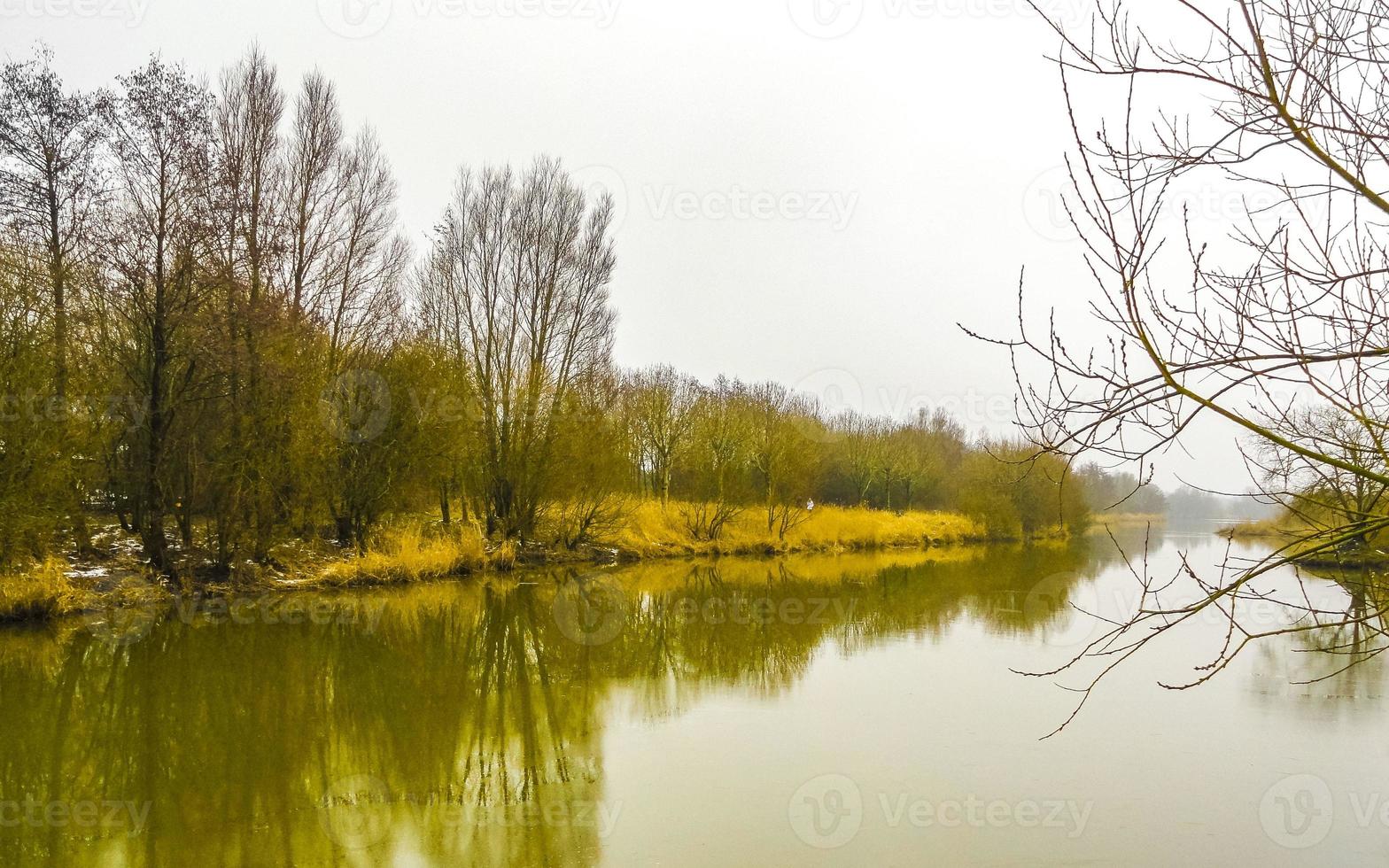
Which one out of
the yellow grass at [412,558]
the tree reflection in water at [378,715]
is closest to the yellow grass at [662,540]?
the yellow grass at [412,558]

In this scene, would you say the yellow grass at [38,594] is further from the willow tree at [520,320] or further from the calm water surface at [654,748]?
the willow tree at [520,320]

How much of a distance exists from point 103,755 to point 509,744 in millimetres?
2829

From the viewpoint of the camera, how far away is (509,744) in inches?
255

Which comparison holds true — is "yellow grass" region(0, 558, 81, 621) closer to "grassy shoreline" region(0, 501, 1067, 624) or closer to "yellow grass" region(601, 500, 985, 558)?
"grassy shoreline" region(0, 501, 1067, 624)

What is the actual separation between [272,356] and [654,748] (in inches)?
438

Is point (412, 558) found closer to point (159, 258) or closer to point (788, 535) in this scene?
point (159, 258)

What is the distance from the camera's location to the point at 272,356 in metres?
14.5

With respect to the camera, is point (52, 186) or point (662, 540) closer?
point (52, 186)

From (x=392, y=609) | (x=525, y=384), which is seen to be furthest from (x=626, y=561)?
(x=392, y=609)

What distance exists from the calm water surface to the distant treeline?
2670 millimetres

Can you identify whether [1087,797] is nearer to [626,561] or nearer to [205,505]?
[205,505]

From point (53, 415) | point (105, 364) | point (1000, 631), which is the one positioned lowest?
point (1000, 631)

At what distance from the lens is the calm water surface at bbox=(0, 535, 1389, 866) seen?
4.74 metres

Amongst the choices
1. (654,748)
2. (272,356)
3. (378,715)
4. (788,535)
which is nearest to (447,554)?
(272,356)
